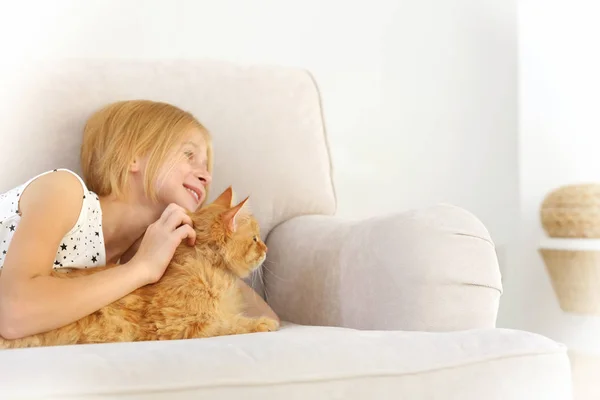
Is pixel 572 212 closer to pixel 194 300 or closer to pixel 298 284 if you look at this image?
pixel 298 284

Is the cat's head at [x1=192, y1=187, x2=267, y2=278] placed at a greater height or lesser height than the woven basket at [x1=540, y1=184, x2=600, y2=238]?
greater

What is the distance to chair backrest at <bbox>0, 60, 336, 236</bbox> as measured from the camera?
1435 millimetres

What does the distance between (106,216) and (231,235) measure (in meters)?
0.30

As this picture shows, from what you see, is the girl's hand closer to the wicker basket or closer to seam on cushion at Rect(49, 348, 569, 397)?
seam on cushion at Rect(49, 348, 569, 397)

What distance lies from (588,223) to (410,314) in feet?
4.72

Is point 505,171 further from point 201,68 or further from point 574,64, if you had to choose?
point 201,68

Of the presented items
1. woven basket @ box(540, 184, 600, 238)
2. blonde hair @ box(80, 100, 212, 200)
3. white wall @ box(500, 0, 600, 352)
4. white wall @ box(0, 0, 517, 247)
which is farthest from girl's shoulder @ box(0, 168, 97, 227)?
white wall @ box(500, 0, 600, 352)

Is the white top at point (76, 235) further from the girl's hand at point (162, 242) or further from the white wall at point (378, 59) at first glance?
the white wall at point (378, 59)

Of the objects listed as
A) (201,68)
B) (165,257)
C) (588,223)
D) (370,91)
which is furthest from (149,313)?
(588,223)

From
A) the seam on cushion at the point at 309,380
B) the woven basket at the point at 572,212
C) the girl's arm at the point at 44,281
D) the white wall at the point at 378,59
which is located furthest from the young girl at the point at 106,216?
the woven basket at the point at 572,212

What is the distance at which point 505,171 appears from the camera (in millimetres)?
2568

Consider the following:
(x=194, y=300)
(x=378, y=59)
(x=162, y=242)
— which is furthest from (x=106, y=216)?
(x=378, y=59)

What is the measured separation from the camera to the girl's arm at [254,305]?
4.49 ft

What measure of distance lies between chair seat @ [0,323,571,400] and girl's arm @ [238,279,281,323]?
1.34ft
